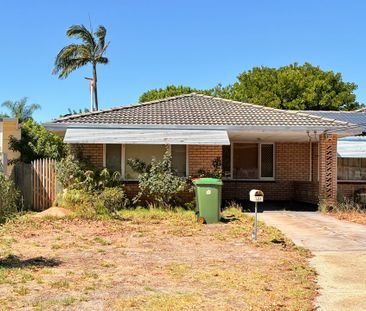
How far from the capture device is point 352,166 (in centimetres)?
2234

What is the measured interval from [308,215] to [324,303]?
994cm

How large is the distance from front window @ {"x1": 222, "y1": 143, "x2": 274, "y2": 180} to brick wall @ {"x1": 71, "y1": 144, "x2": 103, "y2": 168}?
6.28m

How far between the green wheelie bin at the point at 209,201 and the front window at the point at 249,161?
7.63 m

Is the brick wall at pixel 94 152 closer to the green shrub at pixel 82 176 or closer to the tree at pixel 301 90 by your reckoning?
the green shrub at pixel 82 176

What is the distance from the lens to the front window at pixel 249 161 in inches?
835

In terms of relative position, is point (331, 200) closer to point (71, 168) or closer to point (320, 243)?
point (320, 243)

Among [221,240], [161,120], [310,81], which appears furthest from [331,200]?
[310,81]

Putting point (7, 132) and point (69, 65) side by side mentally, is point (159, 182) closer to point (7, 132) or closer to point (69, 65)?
point (7, 132)

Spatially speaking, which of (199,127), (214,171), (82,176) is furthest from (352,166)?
(82,176)

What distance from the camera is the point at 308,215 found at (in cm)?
1584

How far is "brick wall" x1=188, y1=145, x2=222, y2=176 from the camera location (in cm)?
1716

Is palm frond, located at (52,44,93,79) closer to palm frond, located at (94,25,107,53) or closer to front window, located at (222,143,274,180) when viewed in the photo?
palm frond, located at (94,25,107,53)

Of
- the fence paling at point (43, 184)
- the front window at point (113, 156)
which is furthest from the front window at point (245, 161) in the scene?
the fence paling at point (43, 184)

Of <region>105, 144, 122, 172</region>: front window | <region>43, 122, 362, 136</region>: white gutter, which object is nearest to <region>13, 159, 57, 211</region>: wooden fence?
<region>43, 122, 362, 136</region>: white gutter
